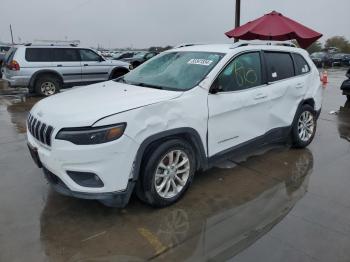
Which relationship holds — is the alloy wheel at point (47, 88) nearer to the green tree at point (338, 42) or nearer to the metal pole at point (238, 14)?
the metal pole at point (238, 14)

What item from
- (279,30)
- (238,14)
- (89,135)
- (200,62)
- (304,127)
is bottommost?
(304,127)

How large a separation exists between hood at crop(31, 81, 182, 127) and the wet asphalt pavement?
1016 mm

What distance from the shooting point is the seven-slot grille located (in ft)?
10.6

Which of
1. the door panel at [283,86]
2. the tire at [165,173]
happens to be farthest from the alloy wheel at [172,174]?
the door panel at [283,86]

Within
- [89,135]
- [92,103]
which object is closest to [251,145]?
[92,103]

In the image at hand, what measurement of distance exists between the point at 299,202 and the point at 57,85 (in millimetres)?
9299

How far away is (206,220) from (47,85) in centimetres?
906

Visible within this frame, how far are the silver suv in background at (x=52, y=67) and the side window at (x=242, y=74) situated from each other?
8111mm

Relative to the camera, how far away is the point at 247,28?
10.1 meters

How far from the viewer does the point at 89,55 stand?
38.9 feet

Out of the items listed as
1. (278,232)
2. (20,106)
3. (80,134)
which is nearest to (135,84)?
(80,134)

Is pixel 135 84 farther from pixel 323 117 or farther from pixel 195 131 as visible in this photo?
pixel 323 117

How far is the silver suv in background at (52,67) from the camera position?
1053 cm

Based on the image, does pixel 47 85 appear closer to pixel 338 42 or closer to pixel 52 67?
pixel 52 67
